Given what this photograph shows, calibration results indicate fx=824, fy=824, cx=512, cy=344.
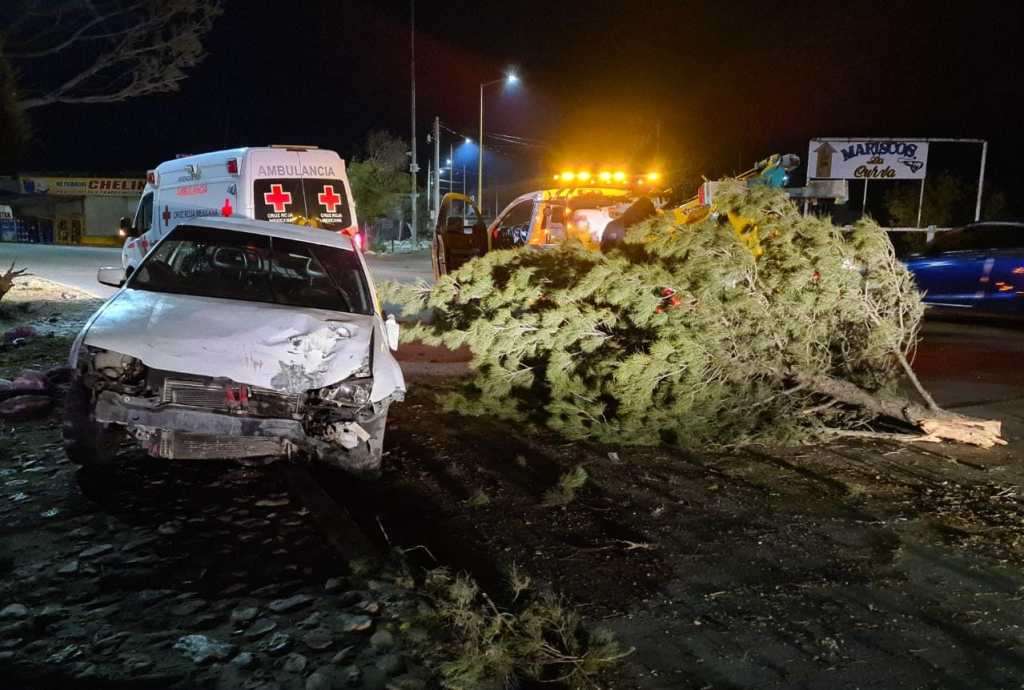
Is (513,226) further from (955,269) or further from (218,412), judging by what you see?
(218,412)

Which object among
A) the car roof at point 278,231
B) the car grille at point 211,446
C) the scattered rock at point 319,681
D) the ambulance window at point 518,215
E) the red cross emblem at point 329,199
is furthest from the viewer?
the ambulance window at point 518,215

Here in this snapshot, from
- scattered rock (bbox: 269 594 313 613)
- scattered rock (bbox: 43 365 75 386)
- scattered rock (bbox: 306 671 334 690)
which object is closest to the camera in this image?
scattered rock (bbox: 306 671 334 690)

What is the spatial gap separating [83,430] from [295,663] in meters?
2.29

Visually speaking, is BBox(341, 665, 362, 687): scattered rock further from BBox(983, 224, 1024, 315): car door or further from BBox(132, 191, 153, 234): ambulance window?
BBox(983, 224, 1024, 315): car door

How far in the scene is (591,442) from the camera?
20.7 feet

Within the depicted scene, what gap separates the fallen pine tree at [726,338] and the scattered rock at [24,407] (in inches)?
133

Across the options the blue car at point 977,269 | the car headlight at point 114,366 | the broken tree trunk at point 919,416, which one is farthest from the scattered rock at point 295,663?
the blue car at point 977,269

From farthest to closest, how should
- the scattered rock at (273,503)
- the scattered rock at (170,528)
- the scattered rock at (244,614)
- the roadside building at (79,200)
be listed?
the roadside building at (79,200), the scattered rock at (273,503), the scattered rock at (170,528), the scattered rock at (244,614)

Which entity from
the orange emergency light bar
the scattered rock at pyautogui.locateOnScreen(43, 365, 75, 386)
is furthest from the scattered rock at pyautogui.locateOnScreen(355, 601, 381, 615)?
the orange emergency light bar

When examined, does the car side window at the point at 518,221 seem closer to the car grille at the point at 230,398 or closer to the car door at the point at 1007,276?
the car door at the point at 1007,276

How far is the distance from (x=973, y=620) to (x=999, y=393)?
536 cm

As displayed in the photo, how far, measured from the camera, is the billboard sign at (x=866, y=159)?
2544 centimetres

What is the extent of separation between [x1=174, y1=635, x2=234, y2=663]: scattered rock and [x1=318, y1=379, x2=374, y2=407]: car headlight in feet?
5.60

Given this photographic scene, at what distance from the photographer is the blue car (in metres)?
12.1
